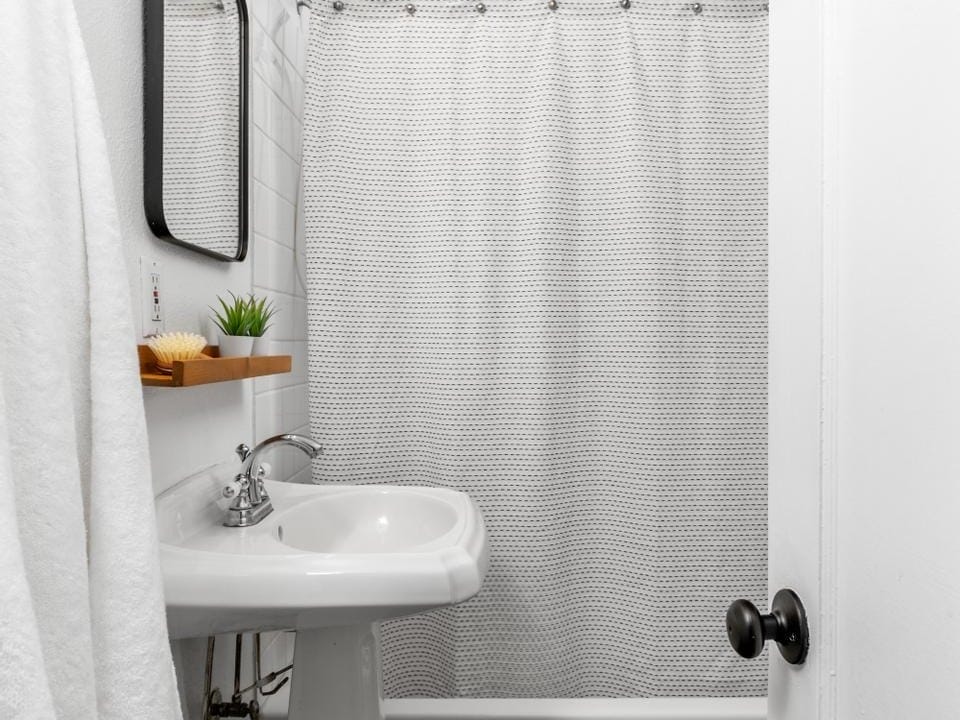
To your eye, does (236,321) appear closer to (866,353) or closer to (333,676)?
(333,676)

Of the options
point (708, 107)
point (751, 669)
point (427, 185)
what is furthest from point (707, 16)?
point (751, 669)

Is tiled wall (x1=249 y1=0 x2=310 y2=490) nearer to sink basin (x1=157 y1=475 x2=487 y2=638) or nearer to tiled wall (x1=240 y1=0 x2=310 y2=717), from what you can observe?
tiled wall (x1=240 y1=0 x2=310 y2=717)

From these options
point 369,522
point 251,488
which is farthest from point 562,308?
point 251,488

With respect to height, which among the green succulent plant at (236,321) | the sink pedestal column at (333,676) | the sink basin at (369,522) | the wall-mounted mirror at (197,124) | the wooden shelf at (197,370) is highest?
the wall-mounted mirror at (197,124)

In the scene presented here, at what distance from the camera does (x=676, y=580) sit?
4.81 ft

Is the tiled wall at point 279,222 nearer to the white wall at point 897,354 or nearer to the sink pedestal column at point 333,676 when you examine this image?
the sink pedestal column at point 333,676

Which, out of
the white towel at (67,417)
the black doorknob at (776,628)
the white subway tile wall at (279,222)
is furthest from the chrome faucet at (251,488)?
the black doorknob at (776,628)

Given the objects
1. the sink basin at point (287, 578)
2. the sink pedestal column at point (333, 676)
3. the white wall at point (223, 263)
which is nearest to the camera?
the sink basin at point (287, 578)

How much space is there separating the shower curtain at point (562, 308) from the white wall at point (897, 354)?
3.42 ft

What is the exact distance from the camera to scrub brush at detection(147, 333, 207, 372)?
879 millimetres

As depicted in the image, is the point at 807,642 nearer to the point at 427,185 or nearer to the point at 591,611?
the point at 591,611

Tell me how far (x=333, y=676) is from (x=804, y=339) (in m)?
0.93

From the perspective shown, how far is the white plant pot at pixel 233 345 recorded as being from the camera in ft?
3.46

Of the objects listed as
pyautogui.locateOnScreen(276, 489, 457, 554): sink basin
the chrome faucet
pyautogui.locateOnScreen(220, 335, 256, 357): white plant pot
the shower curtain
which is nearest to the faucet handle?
the chrome faucet
